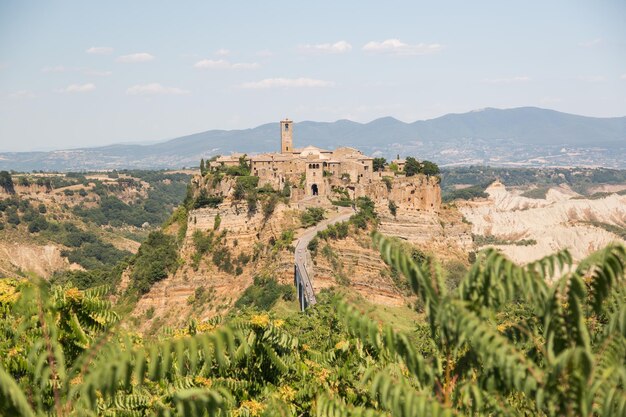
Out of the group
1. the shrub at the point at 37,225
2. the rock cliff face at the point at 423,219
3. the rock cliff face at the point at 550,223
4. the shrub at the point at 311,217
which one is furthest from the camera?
the shrub at the point at 37,225

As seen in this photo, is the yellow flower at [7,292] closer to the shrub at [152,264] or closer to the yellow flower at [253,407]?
the yellow flower at [253,407]

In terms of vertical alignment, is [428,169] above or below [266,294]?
above

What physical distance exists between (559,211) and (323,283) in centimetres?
12685

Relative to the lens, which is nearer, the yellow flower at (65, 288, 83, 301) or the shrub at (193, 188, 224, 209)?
the yellow flower at (65, 288, 83, 301)

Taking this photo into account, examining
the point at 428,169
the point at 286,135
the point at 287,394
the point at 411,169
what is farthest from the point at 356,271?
the point at 287,394

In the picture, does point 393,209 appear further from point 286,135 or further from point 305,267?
point 286,135

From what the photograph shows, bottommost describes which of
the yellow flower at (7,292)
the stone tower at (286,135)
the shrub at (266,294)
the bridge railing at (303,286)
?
the shrub at (266,294)

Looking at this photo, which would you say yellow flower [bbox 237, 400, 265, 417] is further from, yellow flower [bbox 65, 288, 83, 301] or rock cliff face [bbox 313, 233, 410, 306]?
rock cliff face [bbox 313, 233, 410, 306]

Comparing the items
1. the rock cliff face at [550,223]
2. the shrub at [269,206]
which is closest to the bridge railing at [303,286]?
the shrub at [269,206]

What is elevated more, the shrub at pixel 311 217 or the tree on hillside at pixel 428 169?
the tree on hillside at pixel 428 169

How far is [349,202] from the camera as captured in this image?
64625mm

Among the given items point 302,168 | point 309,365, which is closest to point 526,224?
point 302,168

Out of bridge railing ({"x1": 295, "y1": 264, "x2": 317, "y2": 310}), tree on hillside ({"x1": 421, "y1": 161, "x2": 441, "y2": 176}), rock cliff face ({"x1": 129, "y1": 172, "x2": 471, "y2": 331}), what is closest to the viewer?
bridge railing ({"x1": 295, "y1": 264, "x2": 317, "y2": 310})

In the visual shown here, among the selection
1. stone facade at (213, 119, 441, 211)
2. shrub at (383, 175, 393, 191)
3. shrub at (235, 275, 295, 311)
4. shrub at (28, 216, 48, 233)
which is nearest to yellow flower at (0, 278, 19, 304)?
shrub at (235, 275, 295, 311)
